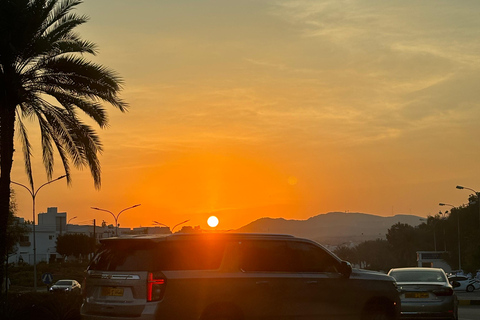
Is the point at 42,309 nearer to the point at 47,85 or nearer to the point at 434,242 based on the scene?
the point at 47,85

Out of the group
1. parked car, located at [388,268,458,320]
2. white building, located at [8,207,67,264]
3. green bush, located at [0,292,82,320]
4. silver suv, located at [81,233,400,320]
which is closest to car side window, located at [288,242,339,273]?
silver suv, located at [81,233,400,320]

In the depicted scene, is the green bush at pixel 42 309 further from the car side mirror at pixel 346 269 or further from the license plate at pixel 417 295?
the license plate at pixel 417 295

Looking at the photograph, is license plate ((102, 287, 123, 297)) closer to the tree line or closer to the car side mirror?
the car side mirror

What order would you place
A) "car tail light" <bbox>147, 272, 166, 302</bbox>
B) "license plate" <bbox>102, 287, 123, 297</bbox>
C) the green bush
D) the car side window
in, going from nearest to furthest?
"car tail light" <bbox>147, 272, 166, 302</bbox>, "license plate" <bbox>102, 287, 123, 297</bbox>, the car side window, the green bush

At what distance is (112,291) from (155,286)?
777mm

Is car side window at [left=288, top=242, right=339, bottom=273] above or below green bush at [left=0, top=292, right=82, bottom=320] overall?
above

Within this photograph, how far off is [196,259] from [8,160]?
1194 cm

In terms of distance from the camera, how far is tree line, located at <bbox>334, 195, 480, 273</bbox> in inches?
4094

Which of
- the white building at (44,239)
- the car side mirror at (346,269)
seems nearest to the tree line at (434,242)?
the white building at (44,239)

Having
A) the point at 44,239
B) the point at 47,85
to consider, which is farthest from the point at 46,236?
the point at 47,85

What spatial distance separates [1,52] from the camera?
70.5ft

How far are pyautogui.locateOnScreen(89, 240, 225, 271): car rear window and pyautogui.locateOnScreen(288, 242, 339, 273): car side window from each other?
1.51m

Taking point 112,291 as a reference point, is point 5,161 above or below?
above

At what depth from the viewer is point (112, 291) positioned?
1133 cm
